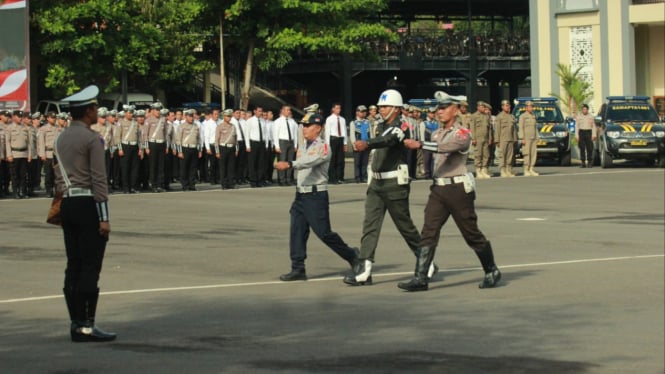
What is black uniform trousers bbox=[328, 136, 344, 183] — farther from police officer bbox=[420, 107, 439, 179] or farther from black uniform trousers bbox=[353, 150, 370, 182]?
police officer bbox=[420, 107, 439, 179]

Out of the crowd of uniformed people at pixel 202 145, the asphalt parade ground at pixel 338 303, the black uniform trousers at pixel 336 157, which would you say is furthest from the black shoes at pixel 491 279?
the black uniform trousers at pixel 336 157

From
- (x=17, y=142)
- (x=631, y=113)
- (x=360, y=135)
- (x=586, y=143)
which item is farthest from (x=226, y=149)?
(x=631, y=113)

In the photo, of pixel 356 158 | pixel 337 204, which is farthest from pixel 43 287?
pixel 356 158

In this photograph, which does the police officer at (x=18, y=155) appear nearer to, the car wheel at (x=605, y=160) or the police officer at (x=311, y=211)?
the car wheel at (x=605, y=160)

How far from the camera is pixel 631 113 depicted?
3697 cm

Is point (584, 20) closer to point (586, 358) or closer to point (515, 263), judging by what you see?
point (515, 263)

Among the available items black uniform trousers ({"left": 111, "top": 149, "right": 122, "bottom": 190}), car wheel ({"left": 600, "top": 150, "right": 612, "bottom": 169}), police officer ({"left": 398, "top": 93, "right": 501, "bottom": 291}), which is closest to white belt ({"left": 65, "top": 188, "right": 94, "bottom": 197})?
police officer ({"left": 398, "top": 93, "right": 501, "bottom": 291})

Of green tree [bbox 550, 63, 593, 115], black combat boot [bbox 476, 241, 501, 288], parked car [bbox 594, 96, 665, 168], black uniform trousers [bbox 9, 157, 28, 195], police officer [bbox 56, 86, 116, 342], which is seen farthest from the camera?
green tree [bbox 550, 63, 593, 115]

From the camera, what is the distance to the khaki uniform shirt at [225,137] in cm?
3088

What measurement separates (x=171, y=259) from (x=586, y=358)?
7.44 meters

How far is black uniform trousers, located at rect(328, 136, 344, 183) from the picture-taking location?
31.3 m

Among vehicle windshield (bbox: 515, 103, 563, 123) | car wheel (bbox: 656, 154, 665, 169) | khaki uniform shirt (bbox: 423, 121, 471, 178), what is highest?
vehicle windshield (bbox: 515, 103, 563, 123)

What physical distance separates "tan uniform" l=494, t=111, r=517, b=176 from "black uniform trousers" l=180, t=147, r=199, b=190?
7.10 meters

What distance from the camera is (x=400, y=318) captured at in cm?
1072
